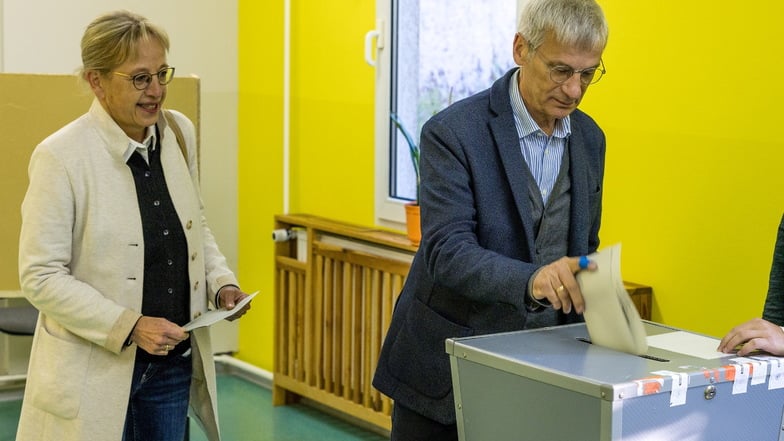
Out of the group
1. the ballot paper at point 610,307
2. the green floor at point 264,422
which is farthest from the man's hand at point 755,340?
the green floor at point 264,422

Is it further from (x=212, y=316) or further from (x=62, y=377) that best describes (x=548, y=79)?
(x=62, y=377)

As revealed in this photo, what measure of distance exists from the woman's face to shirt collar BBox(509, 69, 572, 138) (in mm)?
761

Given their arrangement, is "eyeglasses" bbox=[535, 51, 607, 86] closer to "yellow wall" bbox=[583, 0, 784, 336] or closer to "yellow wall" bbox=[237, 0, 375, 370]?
"yellow wall" bbox=[583, 0, 784, 336]

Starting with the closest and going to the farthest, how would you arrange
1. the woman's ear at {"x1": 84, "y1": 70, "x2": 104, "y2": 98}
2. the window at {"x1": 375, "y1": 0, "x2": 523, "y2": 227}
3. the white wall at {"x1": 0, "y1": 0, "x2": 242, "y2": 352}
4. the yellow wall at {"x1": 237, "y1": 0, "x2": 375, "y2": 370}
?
the woman's ear at {"x1": 84, "y1": 70, "x2": 104, "y2": 98} < the window at {"x1": 375, "y1": 0, "x2": 523, "y2": 227} < the yellow wall at {"x1": 237, "y1": 0, "x2": 375, "y2": 370} < the white wall at {"x1": 0, "y1": 0, "x2": 242, "y2": 352}

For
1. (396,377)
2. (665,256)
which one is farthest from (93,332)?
(665,256)

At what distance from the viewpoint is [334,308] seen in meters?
4.02

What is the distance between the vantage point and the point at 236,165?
15.8 ft

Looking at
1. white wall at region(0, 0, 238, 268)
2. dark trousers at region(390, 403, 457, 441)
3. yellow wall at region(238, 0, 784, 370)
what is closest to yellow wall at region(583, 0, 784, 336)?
yellow wall at region(238, 0, 784, 370)

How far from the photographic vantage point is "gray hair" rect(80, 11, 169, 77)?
2.16m

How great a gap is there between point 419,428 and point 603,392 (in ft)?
1.78

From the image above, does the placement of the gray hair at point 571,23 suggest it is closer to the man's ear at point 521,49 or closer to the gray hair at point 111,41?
the man's ear at point 521,49

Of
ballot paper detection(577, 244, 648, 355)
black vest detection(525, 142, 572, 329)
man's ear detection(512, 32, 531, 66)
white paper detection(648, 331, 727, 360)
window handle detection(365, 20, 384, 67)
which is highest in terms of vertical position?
window handle detection(365, 20, 384, 67)

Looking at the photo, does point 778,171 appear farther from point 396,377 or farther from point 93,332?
point 93,332

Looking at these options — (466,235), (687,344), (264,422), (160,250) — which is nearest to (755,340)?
(687,344)
